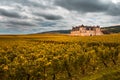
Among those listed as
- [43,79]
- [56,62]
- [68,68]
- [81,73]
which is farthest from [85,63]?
[43,79]

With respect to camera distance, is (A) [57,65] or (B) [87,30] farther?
(B) [87,30]

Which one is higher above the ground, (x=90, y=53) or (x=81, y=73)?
(x=90, y=53)

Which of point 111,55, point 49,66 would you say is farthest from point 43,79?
point 111,55

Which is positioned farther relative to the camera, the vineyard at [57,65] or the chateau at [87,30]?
the chateau at [87,30]

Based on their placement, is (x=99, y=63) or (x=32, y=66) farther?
(x=99, y=63)

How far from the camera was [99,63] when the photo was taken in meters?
37.7

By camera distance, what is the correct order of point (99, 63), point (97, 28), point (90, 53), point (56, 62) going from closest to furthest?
1. point (56, 62)
2. point (90, 53)
3. point (99, 63)
4. point (97, 28)

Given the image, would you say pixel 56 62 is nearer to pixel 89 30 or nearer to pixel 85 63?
pixel 85 63

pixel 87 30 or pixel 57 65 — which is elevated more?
pixel 87 30

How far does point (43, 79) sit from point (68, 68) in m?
5.20

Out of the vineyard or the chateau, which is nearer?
the vineyard

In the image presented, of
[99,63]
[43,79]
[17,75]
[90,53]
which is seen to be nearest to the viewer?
[17,75]

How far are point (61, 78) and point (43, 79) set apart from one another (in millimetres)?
3624

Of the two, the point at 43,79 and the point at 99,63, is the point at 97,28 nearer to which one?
the point at 99,63
